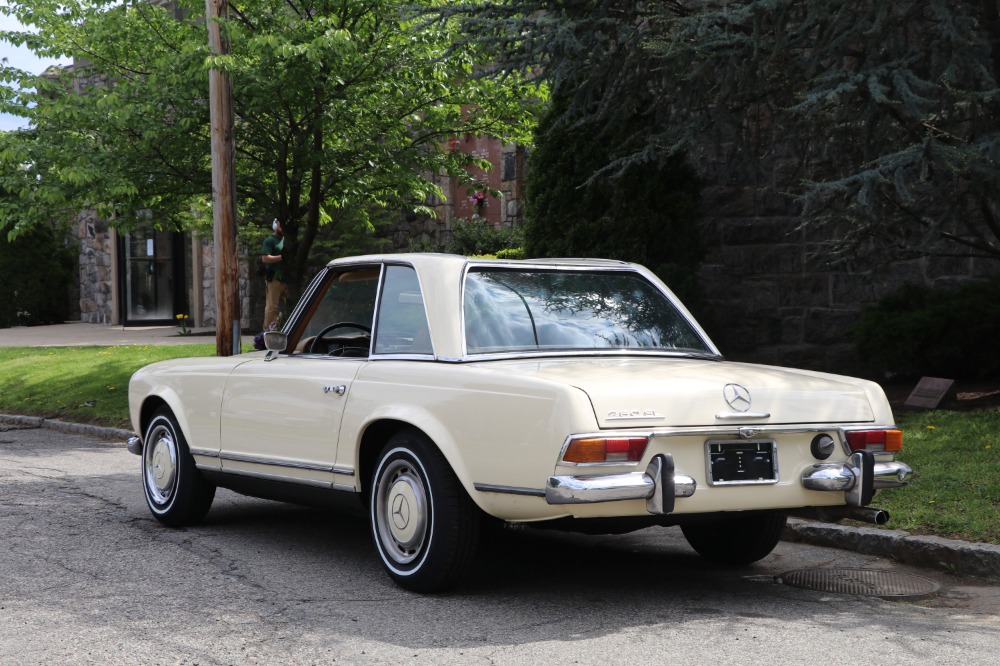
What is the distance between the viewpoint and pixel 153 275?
31.0 meters

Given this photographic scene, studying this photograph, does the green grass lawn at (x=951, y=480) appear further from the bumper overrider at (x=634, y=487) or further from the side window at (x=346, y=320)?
the side window at (x=346, y=320)

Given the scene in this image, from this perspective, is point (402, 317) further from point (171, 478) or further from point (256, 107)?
point (256, 107)

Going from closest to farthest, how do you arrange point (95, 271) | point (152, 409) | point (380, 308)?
1. point (380, 308)
2. point (152, 409)
3. point (95, 271)

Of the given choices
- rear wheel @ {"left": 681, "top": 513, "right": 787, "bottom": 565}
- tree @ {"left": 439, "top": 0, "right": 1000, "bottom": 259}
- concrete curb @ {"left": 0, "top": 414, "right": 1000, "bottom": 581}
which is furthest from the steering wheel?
tree @ {"left": 439, "top": 0, "right": 1000, "bottom": 259}

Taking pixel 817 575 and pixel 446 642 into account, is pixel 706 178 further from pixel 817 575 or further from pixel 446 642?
pixel 446 642

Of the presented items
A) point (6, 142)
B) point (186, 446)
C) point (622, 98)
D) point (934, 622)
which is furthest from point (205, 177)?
point (934, 622)

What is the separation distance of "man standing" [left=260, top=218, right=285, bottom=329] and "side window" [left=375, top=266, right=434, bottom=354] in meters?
10.0

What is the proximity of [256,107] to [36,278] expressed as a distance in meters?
20.7

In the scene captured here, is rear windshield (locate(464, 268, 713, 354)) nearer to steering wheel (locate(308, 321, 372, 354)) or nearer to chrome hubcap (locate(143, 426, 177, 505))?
steering wheel (locate(308, 321, 372, 354))

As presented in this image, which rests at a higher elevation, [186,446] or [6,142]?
[6,142]

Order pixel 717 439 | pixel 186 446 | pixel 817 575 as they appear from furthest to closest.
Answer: pixel 186 446 → pixel 817 575 → pixel 717 439

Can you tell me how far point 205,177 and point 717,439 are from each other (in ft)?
37.0

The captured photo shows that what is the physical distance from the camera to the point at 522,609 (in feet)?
18.1

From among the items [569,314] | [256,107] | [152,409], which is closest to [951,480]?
[569,314]
